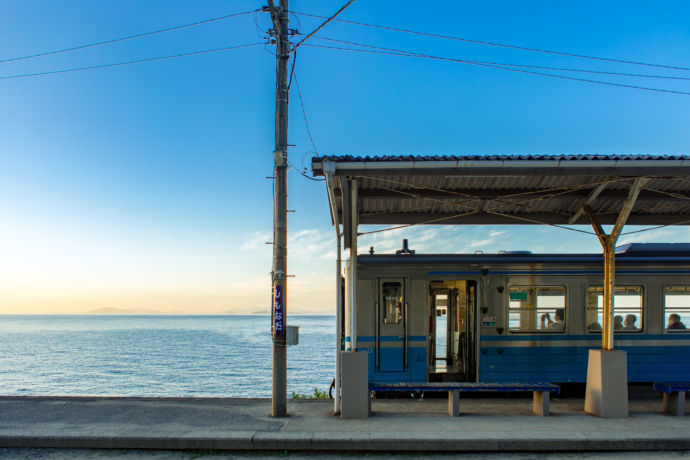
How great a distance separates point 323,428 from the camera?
778 cm

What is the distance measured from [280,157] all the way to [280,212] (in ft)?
3.05

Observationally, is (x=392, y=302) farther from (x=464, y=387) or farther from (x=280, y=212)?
(x=280, y=212)

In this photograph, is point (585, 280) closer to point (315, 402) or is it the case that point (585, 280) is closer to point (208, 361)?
point (315, 402)

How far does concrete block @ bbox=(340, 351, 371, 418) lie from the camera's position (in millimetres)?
8438

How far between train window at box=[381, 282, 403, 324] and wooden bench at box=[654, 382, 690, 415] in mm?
4746

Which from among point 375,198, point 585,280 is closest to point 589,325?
point 585,280

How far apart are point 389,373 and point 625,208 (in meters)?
5.39

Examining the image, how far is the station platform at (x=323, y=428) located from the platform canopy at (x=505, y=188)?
138 inches

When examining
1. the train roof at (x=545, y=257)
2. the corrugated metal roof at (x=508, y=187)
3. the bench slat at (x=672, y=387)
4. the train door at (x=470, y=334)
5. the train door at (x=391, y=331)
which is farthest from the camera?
the train door at (x=470, y=334)

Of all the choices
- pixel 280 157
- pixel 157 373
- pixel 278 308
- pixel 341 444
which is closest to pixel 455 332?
pixel 278 308

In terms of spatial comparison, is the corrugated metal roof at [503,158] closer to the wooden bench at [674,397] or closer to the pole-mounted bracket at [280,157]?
the pole-mounted bracket at [280,157]

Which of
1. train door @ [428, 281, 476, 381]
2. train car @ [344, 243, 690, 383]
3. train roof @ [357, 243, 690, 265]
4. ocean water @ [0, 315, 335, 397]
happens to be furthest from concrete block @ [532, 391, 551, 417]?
ocean water @ [0, 315, 335, 397]

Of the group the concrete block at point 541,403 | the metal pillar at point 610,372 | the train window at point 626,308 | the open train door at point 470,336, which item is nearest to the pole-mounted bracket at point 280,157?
the open train door at point 470,336

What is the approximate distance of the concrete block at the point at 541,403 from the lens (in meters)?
8.70
